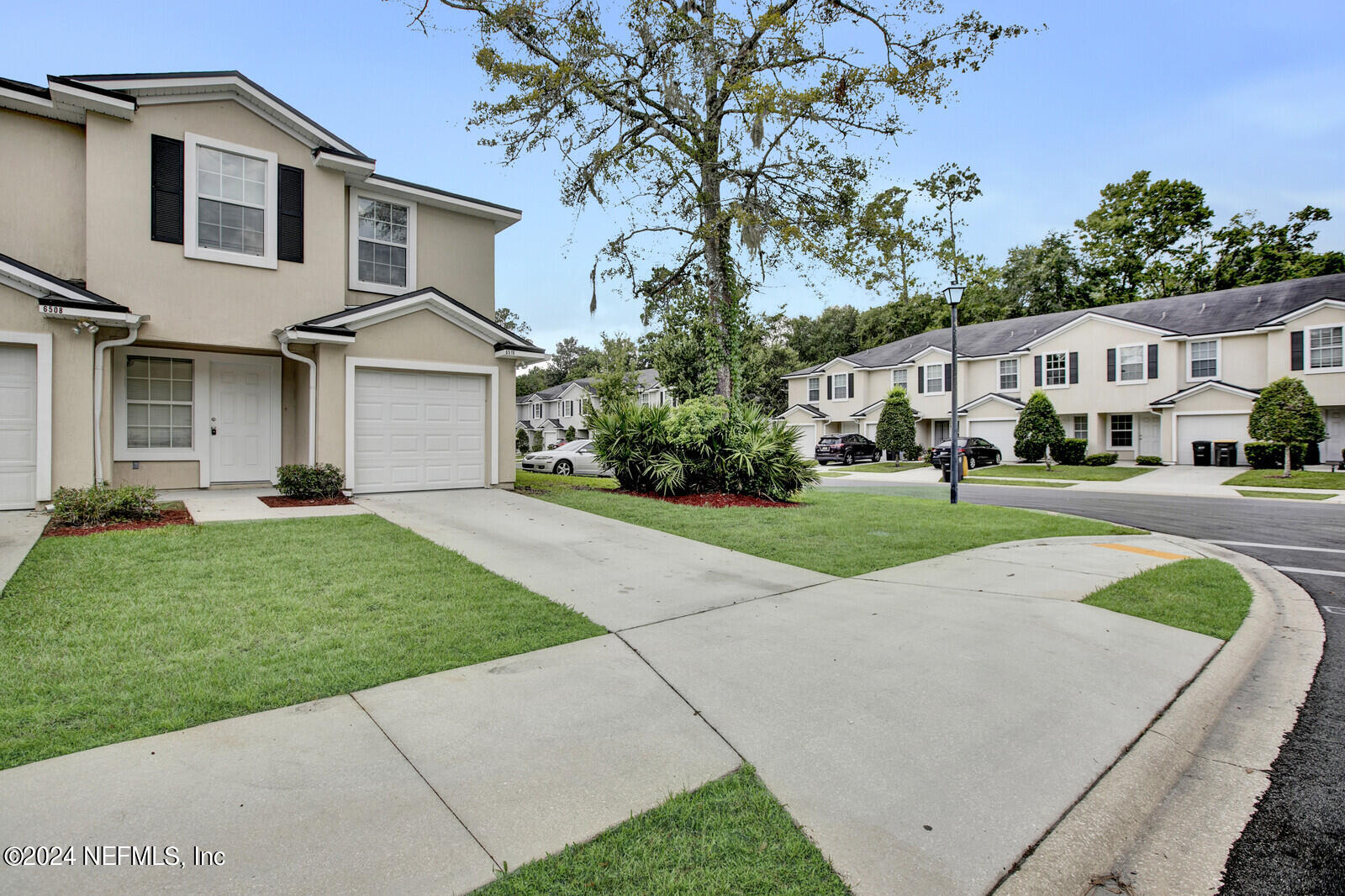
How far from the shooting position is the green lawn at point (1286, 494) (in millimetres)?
16734

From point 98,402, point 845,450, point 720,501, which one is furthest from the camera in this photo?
point 845,450

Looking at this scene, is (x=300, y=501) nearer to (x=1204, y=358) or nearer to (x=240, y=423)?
(x=240, y=423)

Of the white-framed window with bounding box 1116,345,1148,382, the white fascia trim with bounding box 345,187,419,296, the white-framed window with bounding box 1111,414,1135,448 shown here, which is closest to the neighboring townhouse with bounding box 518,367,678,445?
the white-framed window with bounding box 1111,414,1135,448

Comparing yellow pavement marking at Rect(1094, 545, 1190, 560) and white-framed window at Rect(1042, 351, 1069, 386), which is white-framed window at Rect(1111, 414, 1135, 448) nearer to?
white-framed window at Rect(1042, 351, 1069, 386)

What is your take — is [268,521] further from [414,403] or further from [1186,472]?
[1186,472]

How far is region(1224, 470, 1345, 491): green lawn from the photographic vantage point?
19109 millimetres

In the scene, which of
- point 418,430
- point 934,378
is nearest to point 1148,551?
point 418,430

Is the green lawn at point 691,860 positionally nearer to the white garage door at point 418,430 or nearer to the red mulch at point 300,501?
the red mulch at point 300,501

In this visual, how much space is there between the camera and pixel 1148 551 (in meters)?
8.47

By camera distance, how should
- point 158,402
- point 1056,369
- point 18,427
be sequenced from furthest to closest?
1. point 1056,369
2. point 158,402
3. point 18,427

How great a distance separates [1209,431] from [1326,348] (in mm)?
4569

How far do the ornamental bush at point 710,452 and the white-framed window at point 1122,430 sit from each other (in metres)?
24.9

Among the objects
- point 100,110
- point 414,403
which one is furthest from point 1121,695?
point 100,110

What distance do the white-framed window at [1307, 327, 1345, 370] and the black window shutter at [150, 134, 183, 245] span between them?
35.1 m
